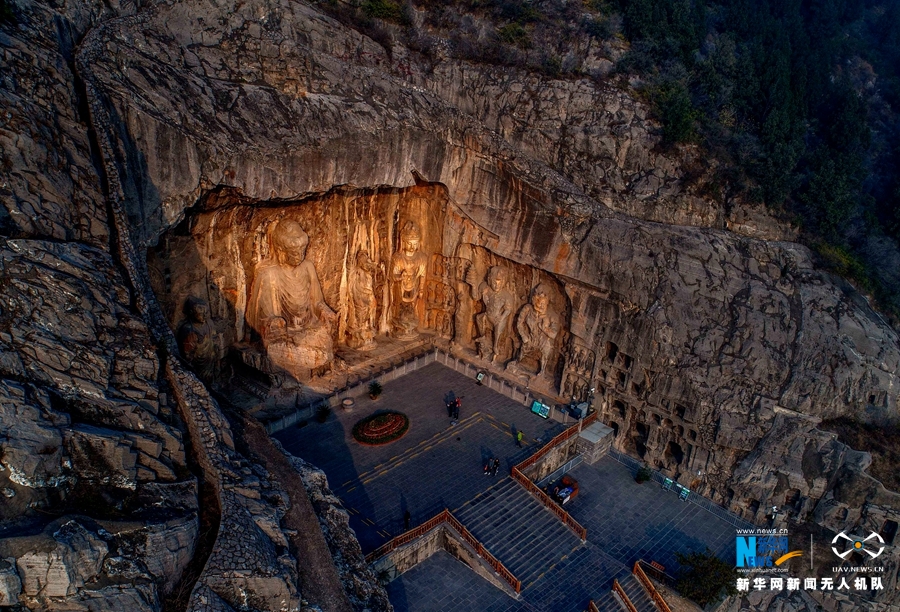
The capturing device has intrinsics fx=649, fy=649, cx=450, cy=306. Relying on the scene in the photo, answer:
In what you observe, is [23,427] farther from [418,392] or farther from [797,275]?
[797,275]

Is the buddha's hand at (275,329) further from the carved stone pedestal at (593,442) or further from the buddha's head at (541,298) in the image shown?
the carved stone pedestal at (593,442)

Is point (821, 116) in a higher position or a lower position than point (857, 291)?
higher

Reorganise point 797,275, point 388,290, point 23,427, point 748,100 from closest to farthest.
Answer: point 23,427, point 797,275, point 388,290, point 748,100

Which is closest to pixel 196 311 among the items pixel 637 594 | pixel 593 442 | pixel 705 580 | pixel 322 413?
pixel 322 413

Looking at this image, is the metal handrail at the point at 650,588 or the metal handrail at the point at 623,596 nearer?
the metal handrail at the point at 623,596

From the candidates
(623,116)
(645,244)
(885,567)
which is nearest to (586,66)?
(623,116)

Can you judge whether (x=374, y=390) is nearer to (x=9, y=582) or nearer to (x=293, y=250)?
(x=293, y=250)

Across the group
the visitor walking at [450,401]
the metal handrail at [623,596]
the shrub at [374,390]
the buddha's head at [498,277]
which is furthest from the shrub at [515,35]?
the metal handrail at [623,596]
